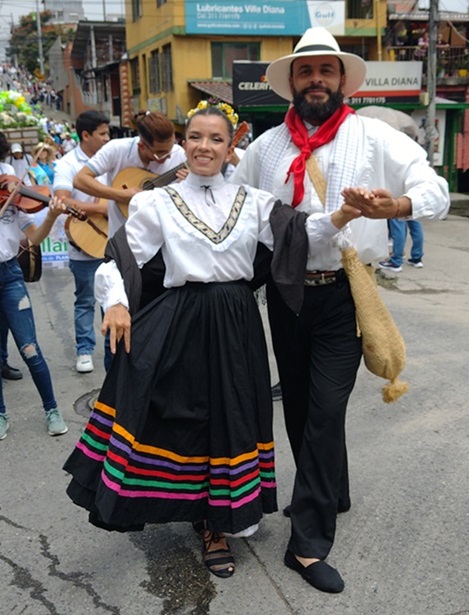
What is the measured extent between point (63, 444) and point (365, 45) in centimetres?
2312

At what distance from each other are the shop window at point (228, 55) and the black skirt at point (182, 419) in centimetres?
2276

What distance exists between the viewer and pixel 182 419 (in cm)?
258

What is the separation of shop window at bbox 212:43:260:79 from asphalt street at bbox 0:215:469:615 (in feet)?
69.5

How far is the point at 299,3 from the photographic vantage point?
23.2m

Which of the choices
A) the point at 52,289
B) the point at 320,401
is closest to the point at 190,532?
the point at 320,401

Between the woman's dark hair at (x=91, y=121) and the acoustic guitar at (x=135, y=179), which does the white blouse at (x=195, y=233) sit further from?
the woman's dark hair at (x=91, y=121)

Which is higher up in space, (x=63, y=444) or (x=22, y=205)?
(x=22, y=205)

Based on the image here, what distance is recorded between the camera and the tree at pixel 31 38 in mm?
63150

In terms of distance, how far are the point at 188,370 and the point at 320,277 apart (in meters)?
0.63

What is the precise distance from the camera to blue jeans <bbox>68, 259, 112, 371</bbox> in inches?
196

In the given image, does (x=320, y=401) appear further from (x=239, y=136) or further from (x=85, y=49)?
(x=85, y=49)

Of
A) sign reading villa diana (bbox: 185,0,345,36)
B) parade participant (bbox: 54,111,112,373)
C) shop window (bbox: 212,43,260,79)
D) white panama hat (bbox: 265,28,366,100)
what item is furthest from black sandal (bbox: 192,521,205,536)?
shop window (bbox: 212,43,260,79)

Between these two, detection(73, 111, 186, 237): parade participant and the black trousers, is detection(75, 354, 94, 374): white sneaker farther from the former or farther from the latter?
the black trousers

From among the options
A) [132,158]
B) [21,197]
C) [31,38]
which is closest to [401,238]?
[132,158]
